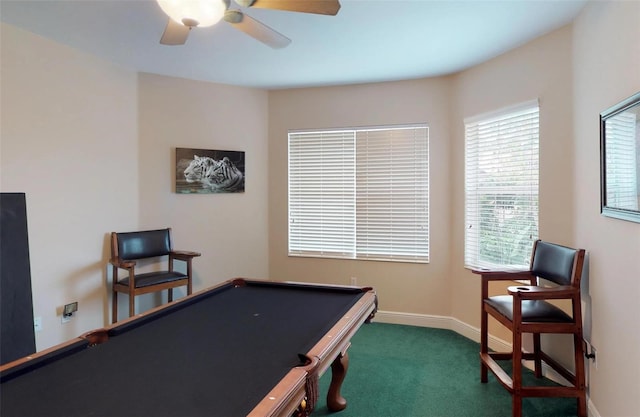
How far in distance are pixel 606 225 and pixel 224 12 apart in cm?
226

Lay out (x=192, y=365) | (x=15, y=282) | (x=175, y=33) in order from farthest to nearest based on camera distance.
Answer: (x=15, y=282) → (x=175, y=33) → (x=192, y=365)

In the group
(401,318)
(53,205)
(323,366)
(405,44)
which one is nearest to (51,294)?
(53,205)

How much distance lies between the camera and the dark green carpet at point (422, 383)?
7.67ft

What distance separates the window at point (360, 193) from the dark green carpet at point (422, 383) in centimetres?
95

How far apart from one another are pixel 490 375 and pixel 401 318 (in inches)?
47.4

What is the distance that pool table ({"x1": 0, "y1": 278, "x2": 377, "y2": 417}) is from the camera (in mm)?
1160

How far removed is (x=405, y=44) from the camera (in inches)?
116

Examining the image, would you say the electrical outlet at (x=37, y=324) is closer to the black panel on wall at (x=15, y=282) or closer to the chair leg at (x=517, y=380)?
the black panel on wall at (x=15, y=282)

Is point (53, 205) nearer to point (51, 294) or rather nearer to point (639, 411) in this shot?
point (51, 294)

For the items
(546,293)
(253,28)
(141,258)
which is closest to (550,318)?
(546,293)

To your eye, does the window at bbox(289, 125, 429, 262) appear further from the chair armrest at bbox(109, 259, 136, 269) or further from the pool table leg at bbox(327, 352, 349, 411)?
the pool table leg at bbox(327, 352, 349, 411)

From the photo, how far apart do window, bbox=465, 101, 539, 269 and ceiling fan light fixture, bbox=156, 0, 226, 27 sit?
2448 mm

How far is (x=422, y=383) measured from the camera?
2674 millimetres

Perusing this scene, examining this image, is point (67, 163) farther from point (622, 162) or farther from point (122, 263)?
point (622, 162)
